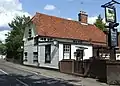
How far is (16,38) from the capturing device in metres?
50.5

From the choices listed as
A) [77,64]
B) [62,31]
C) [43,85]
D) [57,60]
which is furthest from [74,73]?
[62,31]

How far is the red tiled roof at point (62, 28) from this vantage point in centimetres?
3594

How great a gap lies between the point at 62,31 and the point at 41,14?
441 centimetres

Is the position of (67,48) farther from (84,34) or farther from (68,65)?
(84,34)

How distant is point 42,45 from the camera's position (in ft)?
109

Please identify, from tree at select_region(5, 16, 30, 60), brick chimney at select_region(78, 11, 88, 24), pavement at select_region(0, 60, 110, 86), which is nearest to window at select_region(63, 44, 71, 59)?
pavement at select_region(0, 60, 110, 86)

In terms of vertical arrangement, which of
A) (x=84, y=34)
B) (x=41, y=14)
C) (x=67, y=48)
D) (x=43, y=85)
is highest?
(x=41, y=14)

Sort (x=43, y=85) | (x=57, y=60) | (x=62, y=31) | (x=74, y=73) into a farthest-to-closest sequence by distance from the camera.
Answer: (x=62, y=31), (x=57, y=60), (x=74, y=73), (x=43, y=85)

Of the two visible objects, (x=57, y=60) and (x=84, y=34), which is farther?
(x=84, y=34)

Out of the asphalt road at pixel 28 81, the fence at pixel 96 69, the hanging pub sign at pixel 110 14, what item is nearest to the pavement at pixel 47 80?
the asphalt road at pixel 28 81

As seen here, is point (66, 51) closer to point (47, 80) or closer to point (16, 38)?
point (47, 80)

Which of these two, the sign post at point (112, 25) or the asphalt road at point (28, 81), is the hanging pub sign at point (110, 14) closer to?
the sign post at point (112, 25)

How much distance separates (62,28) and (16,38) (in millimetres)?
14974

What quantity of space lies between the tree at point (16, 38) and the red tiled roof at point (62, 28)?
9435 millimetres
